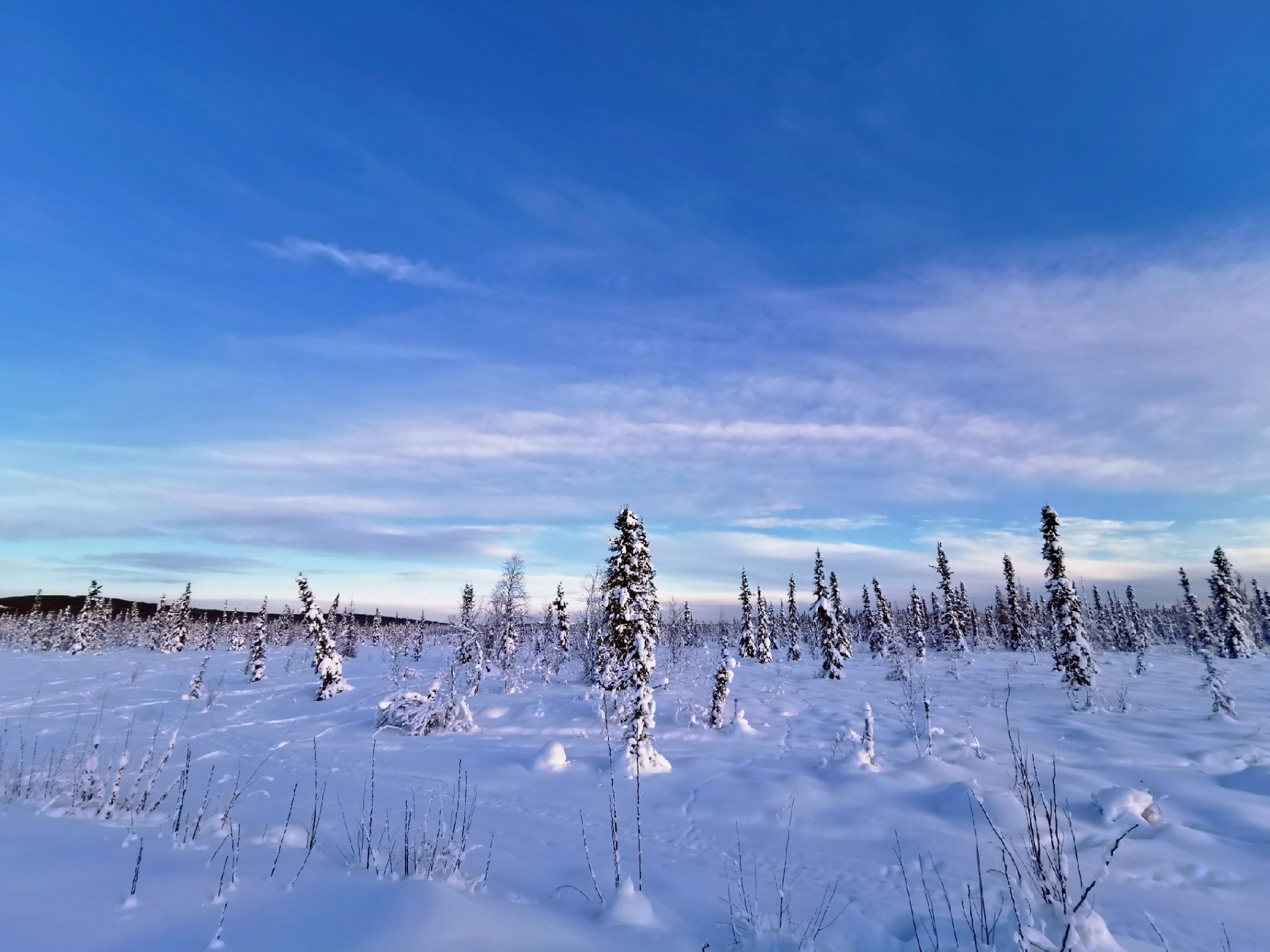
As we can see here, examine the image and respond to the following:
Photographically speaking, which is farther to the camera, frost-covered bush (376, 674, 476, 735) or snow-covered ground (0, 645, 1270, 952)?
frost-covered bush (376, 674, 476, 735)

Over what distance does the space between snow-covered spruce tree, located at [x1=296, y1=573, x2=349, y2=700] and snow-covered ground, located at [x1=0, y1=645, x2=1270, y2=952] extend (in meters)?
7.08

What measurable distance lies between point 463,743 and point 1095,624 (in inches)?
3647

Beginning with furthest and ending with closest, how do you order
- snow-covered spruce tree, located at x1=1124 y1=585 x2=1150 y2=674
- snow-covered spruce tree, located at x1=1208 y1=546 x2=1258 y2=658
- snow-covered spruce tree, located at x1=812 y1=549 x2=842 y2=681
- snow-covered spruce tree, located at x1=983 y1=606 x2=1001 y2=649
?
snow-covered spruce tree, located at x1=983 y1=606 x2=1001 y2=649
snow-covered spruce tree, located at x1=1124 y1=585 x2=1150 y2=674
snow-covered spruce tree, located at x1=1208 y1=546 x2=1258 y2=658
snow-covered spruce tree, located at x1=812 y1=549 x2=842 y2=681

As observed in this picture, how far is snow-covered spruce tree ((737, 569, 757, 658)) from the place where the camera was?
177 feet

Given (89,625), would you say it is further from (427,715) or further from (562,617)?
(427,715)

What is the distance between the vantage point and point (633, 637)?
13531 mm

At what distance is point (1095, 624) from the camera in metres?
76.4

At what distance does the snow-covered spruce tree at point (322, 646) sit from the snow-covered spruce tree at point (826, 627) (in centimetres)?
2346

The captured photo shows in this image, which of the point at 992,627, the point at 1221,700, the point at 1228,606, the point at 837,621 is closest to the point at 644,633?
the point at 1221,700

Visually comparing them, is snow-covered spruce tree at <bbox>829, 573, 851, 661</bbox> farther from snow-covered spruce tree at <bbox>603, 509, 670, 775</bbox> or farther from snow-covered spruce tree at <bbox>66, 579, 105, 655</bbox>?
snow-covered spruce tree at <bbox>66, 579, 105, 655</bbox>

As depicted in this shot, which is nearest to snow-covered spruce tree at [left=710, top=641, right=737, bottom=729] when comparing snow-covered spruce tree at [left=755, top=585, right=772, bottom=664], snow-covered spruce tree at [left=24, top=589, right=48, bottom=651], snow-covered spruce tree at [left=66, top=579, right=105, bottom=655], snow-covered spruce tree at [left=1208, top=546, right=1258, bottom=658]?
snow-covered spruce tree at [left=755, top=585, right=772, bottom=664]

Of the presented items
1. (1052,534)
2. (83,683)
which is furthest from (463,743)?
(1052,534)

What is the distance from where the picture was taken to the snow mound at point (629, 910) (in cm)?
426

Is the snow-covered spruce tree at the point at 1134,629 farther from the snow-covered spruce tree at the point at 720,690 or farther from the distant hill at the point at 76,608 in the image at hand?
the distant hill at the point at 76,608
